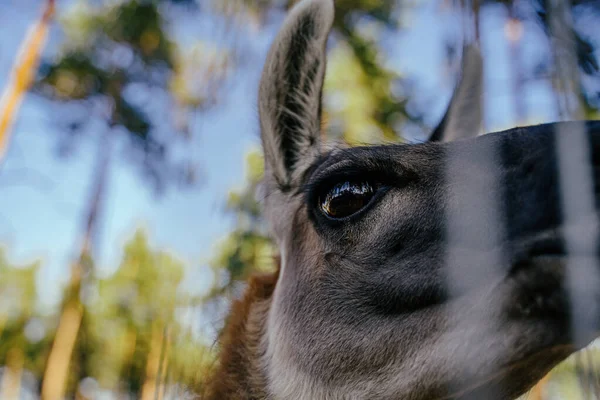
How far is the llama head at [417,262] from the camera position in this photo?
1391 mm

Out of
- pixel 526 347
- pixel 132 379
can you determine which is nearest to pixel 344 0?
pixel 526 347

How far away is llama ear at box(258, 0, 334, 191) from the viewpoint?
2428mm

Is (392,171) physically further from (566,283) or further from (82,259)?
(82,259)

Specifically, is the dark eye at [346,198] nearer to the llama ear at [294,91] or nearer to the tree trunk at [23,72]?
the llama ear at [294,91]

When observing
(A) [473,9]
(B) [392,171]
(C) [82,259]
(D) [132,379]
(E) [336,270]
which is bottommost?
(D) [132,379]

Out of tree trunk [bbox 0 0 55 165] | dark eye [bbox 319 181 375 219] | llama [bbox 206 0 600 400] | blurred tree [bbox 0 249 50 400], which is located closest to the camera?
llama [bbox 206 0 600 400]

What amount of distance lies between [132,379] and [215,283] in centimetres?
1353

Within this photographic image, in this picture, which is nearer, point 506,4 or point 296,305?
point 506,4

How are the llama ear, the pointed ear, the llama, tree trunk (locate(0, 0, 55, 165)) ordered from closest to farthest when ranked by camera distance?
the llama → the llama ear → the pointed ear → tree trunk (locate(0, 0, 55, 165))

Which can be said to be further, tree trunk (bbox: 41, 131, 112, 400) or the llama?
tree trunk (bbox: 41, 131, 112, 400)

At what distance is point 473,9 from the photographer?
1753 mm

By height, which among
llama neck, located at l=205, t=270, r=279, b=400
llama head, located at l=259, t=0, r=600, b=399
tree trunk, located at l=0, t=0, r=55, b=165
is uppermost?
tree trunk, located at l=0, t=0, r=55, b=165

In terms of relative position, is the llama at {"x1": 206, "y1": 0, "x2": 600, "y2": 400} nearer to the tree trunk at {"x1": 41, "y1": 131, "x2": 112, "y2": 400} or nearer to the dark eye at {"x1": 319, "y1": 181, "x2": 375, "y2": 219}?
the dark eye at {"x1": 319, "y1": 181, "x2": 375, "y2": 219}

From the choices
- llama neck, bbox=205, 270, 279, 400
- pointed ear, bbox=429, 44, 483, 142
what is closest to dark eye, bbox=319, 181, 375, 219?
llama neck, bbox=205, 270, 279, 400
